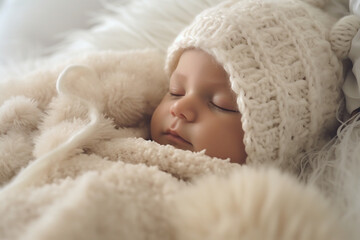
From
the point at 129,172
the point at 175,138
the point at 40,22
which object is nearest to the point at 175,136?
the point at 175,138

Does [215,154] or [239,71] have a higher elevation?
[239,71]

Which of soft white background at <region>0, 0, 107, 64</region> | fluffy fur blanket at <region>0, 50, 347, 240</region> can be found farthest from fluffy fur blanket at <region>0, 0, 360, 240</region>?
soft white background at <region>0, 0, 107, 64</region>

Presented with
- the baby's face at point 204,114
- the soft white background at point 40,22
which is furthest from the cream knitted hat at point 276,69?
the soft white background at point 40,22

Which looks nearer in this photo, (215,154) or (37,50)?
(215,154)

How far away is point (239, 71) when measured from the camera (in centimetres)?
68

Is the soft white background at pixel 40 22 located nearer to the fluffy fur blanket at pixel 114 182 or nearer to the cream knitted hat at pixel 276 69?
the fluffy fur blanket at pixel 114 182

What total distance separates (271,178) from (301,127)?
28cm

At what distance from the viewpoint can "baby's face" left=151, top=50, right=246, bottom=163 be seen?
2.26 ft

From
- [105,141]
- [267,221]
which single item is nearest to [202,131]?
[105,141]

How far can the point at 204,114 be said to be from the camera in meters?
0.71

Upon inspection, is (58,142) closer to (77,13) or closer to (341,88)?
(341,88)

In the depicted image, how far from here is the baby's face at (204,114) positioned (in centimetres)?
69

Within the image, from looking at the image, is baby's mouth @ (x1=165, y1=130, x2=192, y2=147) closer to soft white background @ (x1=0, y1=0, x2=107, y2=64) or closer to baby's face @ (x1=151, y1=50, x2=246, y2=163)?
baby's face @ (x1=151, y1=50, x2=246, y2=163)

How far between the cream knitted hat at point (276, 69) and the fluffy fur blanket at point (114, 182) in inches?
4.9
